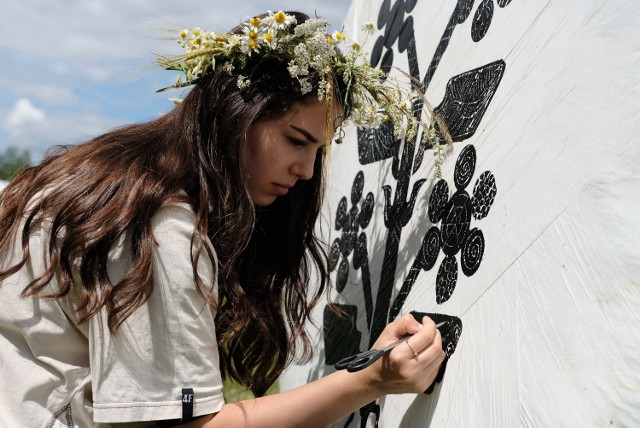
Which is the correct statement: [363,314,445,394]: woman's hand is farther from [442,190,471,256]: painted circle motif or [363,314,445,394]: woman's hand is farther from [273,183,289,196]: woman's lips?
[273,183,289,196]: woman's lips

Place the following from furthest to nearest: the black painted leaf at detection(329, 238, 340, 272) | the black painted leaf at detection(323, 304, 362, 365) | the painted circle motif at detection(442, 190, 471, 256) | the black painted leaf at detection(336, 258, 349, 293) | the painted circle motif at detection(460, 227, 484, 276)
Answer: the black painted leaf at detection(329, 238, 340, 272), the black painted leaf at detection(336, 258, 349, 293), the black painted leaf at detection(323, 304, 362, 365), the painted circle motif at detection(442, 190, 471, 256), the painted circle motif at detection(460, 227, 484, 276)

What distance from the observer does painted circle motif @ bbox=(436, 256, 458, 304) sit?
1.84m

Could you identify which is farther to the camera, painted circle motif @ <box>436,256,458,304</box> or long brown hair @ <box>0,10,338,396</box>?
painted circle motif @ <box>436,256,458,304</box>

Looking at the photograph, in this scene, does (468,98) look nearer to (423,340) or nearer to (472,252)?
(472,252)

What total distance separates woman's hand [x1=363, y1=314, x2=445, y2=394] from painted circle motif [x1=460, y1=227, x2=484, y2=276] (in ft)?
0.49

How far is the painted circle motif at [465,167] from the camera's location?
1.90 meters

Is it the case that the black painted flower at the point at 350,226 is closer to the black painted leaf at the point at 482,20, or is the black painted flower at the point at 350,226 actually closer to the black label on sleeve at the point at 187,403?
the black painted leaf at the point at 482,20

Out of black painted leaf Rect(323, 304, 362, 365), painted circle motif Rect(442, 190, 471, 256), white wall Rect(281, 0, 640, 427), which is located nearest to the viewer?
white wall Rect(281, 0, 640, 427)

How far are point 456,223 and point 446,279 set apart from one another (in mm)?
141

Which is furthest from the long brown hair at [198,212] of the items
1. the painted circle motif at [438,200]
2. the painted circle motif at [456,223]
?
→ the painted circle motif at [456,223]

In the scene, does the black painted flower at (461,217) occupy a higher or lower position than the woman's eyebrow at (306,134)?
lower

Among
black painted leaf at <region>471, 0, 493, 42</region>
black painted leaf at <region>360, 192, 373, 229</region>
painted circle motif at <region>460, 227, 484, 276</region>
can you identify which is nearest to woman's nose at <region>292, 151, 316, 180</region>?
painted circle motif at <region>460, 227, 484, 276</region>

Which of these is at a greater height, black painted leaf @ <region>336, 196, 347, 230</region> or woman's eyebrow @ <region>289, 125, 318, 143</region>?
woman's eyebrow @ <region>289, 125, 318, 143</region>

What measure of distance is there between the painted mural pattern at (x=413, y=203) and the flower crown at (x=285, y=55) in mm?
268
